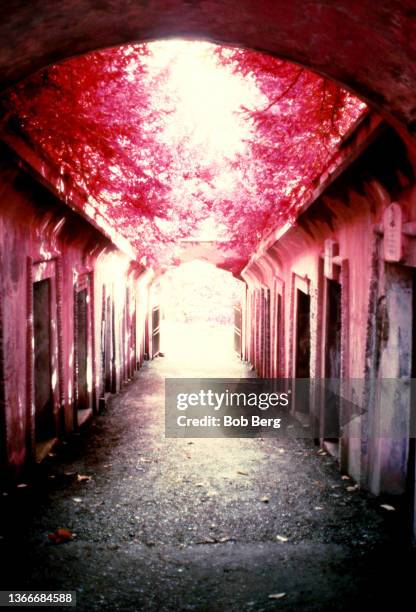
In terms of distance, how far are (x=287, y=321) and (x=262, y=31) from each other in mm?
8715

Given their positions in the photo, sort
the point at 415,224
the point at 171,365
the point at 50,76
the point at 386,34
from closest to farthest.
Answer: the point at 386,34 < the point at 415,224 < the point at 50,76 < the point at 171,365

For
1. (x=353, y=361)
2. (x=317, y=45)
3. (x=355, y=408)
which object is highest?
(x=317, y=45)

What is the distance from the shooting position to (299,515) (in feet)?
20.1

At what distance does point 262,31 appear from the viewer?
4.33 m

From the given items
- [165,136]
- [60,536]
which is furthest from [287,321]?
[60,536]

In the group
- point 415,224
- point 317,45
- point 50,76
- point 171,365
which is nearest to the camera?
point 317,45

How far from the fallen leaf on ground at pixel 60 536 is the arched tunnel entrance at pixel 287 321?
0.08 ft

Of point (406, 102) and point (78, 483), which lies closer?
point (406, 102)

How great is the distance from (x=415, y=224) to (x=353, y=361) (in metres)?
2.63

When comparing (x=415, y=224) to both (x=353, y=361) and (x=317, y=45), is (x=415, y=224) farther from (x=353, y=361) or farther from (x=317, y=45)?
(x=353, y=361)

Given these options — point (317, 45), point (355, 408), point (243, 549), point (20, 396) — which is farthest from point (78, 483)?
point (317, 45)

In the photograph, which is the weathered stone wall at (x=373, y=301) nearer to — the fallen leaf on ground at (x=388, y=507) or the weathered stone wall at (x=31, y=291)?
the fallen leaf on ground at (x=388, y=507)

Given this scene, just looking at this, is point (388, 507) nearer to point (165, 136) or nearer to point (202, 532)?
point (202, 532)

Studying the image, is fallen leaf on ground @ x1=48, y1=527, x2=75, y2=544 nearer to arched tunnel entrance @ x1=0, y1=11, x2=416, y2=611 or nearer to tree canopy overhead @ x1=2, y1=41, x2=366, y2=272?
arched tunnel entrance @ x1=0, y1=11, x2=416, y2=611
